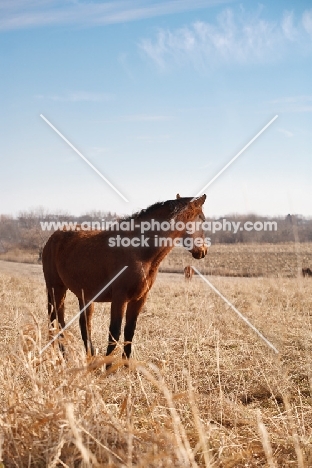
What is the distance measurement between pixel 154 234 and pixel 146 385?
82.4 inches

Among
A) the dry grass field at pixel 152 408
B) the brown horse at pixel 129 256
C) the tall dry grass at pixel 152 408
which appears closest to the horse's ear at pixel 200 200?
the brown horse at pixel 129 256

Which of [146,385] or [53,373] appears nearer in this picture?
[53,373]

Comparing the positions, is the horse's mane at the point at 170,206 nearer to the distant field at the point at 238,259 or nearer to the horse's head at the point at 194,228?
the horse's head at the point at 194,228

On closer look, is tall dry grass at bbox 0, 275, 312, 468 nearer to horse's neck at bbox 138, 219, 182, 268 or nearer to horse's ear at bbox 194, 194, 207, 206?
horse's neck at bbox 138, 219, 182, 268

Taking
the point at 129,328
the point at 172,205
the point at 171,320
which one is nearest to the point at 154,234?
the point at 172,205

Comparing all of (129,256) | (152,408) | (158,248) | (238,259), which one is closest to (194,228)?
(158,248)

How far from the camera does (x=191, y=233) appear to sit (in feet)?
18.1

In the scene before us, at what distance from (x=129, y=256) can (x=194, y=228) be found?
88cm

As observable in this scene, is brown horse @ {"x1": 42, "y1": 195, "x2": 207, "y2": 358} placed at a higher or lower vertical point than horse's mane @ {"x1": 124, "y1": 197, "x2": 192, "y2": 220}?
lower

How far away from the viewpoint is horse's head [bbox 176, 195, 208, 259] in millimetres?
5504

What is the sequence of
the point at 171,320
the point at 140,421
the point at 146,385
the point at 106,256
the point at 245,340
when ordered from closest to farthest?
the point at 140,421 < the point at 146,385 < the point at 106,256 < the point at 245,340 < the point at 171,320

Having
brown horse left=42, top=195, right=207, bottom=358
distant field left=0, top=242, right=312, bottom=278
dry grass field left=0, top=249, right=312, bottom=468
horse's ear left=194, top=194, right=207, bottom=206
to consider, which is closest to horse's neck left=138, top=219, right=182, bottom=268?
brown horse left=42, top=195, right=207, bottom=358

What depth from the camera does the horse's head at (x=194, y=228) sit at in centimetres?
550

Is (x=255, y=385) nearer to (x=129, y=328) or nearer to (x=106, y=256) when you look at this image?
(x=129, y=328)
